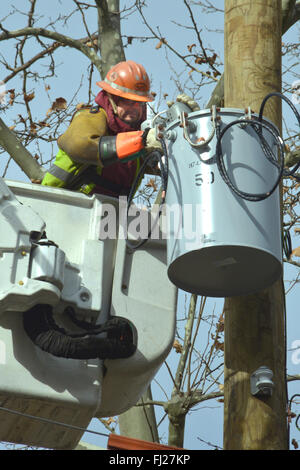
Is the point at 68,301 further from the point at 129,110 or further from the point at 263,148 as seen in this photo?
the point at 129,110

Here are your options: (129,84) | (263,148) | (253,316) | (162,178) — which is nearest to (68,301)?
(162,178)

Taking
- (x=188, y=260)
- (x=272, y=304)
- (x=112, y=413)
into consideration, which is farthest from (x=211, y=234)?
(x=112, y=413)

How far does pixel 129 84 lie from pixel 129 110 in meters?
0.17

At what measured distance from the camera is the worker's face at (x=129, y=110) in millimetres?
5543

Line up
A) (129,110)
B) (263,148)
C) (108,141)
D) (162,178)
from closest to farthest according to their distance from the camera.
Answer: (263,148), (162,178), (108,141), (129,110)

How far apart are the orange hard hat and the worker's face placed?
3cm

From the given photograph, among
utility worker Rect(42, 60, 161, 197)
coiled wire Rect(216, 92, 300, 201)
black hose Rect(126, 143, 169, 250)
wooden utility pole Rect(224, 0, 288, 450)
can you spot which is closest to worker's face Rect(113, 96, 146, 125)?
utility worker Rect(42, 60, 161, 197)

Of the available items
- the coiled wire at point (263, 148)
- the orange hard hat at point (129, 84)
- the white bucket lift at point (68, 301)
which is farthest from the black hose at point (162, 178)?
the orange hard hat at point (129, 84)

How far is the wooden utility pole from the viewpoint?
14.9ft

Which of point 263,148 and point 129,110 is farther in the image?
point 129,110

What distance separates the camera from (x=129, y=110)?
219 inches

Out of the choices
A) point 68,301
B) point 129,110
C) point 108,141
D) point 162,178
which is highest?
point 129,110

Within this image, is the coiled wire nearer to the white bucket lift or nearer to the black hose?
the black hose
